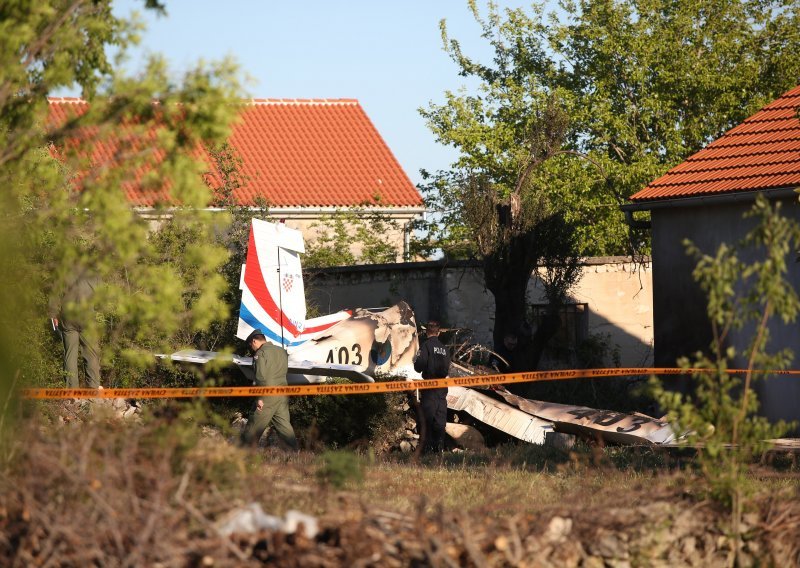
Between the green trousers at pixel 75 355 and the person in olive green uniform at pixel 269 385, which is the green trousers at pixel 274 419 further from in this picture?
the green trousers at pixel 75 355

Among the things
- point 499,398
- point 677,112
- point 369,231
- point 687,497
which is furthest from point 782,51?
point 687,497

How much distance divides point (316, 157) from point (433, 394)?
65.8ft

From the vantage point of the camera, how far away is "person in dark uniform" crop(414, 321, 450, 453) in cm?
1553

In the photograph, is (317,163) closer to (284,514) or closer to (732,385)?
(732,385)

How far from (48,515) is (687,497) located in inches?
164

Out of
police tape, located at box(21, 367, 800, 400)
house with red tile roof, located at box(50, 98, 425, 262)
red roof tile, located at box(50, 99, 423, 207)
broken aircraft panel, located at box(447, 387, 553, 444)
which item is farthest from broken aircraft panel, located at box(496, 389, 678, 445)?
red roof tile, located at box(50, 99, 423, 207)

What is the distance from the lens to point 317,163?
34.4 meters

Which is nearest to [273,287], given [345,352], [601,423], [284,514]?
[345,352]

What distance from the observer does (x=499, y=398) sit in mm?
17766

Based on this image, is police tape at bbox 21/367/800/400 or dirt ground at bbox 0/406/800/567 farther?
police tape at bbox 21/367/800/400

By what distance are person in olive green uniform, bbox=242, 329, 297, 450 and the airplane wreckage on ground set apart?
258cm

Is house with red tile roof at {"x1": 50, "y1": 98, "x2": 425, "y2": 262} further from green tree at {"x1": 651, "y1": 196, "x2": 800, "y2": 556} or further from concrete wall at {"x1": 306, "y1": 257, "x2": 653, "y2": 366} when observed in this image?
green tree at {"x1": 651, "y1": 196, "x2": 800, "y2": 556}

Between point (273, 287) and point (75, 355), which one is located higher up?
point (273, 287)

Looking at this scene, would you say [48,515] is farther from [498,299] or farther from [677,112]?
[677,112]
